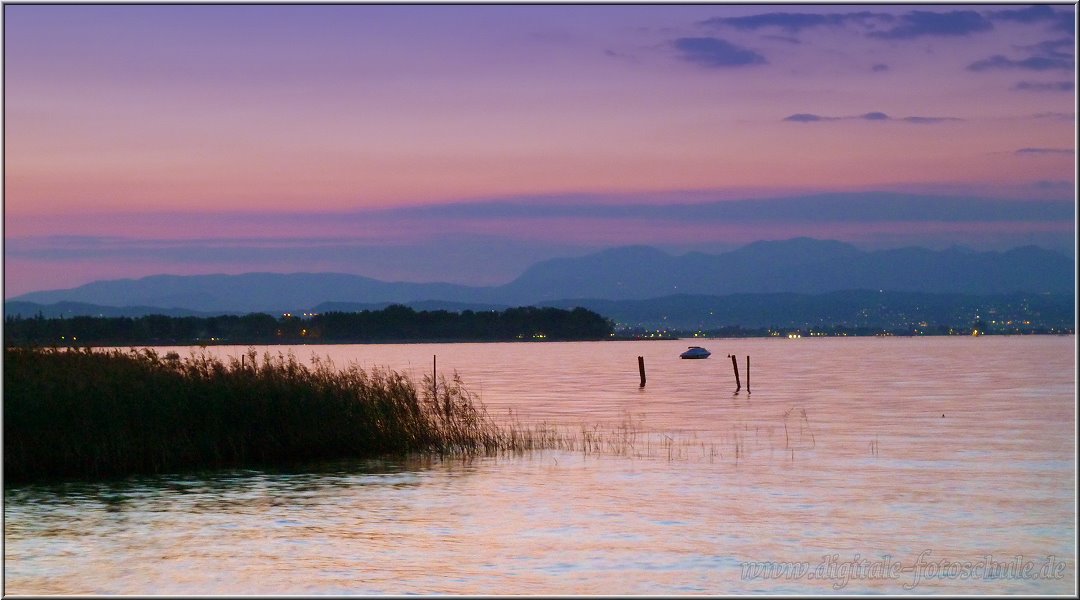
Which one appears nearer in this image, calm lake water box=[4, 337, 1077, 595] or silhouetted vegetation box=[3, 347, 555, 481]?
calm lake water box=[4, 337, 1077, 595]

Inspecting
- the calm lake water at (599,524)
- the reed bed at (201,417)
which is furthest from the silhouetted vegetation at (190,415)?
the calm lake water at (599,524)

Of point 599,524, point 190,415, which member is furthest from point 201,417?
point 599,524

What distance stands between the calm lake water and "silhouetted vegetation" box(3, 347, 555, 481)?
950 millimetres

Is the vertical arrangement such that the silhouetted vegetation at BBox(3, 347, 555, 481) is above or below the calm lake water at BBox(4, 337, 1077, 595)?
above

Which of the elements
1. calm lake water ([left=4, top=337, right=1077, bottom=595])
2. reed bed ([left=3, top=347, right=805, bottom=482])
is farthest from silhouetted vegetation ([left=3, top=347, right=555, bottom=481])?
calm lake water ([left=4, top=337, right=1077, bottom=595])

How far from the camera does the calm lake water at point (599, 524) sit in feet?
65.4

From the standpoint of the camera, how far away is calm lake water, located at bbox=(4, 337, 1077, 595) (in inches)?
785

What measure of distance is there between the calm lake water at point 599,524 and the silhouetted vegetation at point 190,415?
95 cm

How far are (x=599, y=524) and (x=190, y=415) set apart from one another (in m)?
12.0

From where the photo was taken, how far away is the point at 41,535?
2314cm

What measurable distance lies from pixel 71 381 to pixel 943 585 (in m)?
20.5

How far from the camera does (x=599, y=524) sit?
25156 millimetres

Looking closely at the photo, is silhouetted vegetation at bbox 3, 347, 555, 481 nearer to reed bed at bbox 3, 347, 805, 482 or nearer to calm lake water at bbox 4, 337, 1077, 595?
reed bed at bbox 3, 347, 805, 482

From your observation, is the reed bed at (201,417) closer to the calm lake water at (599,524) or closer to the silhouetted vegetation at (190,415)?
the silhouetted vegetation at (190,415)
